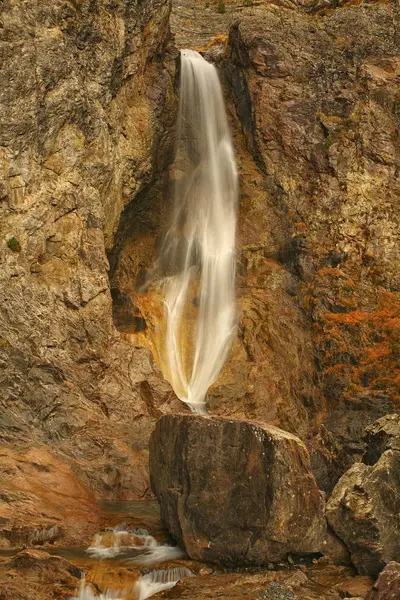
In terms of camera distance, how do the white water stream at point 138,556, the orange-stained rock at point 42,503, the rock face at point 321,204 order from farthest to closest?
1. the rock face at point 321,204
2. the orange-stained rock at point 42,503
3. the white water stream at point 138,556

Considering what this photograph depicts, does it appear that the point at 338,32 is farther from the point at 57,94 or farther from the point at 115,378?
the point at 115,378

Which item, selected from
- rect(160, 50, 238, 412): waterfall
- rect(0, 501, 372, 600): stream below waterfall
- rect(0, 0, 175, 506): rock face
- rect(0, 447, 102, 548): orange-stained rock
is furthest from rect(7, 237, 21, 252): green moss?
rect(0, 501, 372, 600): stream below waterfall

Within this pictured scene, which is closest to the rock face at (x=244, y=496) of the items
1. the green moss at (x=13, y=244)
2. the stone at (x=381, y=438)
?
the stone at (x=381, y=438)

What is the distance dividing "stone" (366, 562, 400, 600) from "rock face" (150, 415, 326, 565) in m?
2.66

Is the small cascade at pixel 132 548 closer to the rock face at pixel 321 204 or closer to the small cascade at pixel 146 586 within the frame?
the small cascade at pixel 146 586

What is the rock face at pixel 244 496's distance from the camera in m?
17.0

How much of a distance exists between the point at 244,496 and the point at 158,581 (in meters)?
2.95

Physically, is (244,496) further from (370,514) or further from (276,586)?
(370,514)

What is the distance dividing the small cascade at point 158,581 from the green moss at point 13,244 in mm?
15170

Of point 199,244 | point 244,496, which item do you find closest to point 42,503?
point 244,496

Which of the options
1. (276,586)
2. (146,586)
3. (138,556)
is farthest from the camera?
(138,556)

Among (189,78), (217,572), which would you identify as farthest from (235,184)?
(217,572)

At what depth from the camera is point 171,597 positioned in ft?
49.6

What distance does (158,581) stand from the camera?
16156 mm
